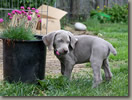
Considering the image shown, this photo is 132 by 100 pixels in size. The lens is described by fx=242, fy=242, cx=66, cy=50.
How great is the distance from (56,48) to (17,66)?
0.71 m

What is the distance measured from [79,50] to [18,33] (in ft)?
3.51

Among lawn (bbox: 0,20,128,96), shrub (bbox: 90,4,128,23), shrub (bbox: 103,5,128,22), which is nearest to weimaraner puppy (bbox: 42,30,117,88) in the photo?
lawn (bbox: 0,20,128,96)

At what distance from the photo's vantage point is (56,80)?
405cm

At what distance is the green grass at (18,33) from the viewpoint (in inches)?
159

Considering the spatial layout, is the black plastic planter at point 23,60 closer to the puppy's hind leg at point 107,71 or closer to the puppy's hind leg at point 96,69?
the puppy's hind leg at point 96,69

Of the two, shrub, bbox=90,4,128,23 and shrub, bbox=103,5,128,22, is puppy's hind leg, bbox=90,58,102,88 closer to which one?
shrub, bbox=90,4,128,23

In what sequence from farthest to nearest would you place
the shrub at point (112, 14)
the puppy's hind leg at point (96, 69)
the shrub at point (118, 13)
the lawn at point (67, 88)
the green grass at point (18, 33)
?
the shrub at point (118, 13) → the shrub at point (112, 14) → the green grass at point (18, 33) → the puppy's hind leg at point (96, 69) → the lawn at point (67, 88)

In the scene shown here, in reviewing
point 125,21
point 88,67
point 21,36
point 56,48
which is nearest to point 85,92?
point 56,48

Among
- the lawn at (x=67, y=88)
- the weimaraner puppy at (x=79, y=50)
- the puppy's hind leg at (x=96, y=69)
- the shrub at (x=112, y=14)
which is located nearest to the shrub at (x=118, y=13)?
the shrub at (x=112, y=14)

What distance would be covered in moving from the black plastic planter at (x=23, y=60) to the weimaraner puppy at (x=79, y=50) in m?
0.24

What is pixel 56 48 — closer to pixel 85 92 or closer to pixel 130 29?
pixel 85 92

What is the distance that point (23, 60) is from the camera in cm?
399

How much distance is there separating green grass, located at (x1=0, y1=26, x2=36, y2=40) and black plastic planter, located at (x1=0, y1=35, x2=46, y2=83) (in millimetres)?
107

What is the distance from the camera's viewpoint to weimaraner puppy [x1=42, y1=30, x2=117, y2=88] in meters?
3.90
